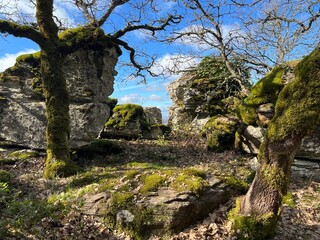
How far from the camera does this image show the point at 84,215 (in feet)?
19.3

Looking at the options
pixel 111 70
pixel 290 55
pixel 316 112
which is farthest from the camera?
pixel 290 55

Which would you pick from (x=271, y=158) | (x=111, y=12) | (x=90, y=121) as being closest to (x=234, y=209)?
(x=271, y=158)

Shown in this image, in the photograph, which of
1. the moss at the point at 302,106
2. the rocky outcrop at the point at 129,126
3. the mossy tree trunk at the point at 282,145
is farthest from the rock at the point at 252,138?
the rocky outcrop at the point at 129,126

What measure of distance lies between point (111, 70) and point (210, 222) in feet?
30.1

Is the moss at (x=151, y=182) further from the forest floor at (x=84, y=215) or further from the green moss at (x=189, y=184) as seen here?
the forest floor at (x=84, y=215)

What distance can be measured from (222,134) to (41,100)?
334 inches

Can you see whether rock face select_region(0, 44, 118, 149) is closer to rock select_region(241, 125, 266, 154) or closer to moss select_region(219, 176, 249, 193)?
rock select_region(241, 125, 266, 154)

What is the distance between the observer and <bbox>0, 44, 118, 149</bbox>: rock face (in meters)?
11.5

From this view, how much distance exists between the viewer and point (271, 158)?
5.29m

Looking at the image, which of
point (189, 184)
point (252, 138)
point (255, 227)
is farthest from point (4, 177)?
point (252, 138)

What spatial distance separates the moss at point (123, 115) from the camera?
16.1 m

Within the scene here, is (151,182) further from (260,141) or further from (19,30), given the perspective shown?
(19,30)

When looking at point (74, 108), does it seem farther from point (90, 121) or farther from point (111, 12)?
point (111, 12)

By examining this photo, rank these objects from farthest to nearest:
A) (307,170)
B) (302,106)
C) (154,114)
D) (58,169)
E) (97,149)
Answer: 1. (154,114)
2. (97,149)
3. (307,170)
4. (58,169)
5. (302,106)
